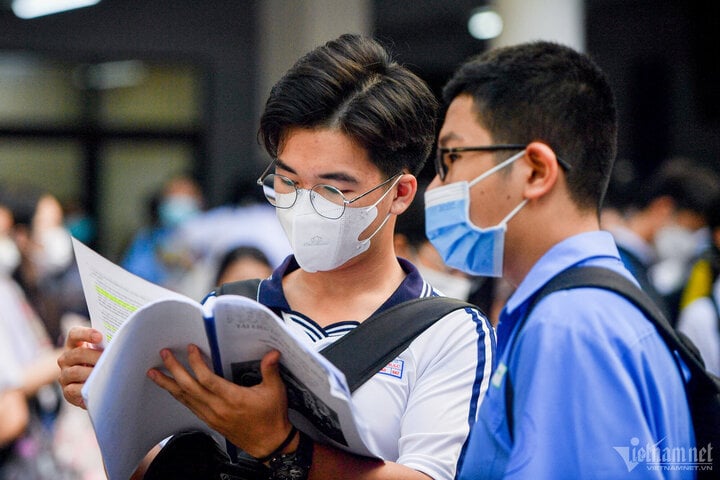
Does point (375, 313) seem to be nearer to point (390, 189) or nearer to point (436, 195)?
point (390, 189)

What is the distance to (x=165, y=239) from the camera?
7203 millimetres

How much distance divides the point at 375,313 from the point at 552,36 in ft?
17.1

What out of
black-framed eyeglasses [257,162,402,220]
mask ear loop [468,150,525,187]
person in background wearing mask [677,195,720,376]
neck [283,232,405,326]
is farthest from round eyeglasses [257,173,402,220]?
person in background wearing mask [677,195,720,376]

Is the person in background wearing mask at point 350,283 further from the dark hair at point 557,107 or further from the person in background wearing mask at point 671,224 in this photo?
the person in background wearing mask at point 671,224

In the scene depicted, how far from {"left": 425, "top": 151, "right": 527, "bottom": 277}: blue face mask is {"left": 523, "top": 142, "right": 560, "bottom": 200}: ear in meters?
0.03

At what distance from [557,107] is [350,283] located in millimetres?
589

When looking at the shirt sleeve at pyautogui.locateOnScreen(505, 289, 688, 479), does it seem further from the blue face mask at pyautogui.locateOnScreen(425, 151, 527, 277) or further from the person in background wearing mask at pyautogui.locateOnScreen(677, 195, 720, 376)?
the person in background wearing mask at pyautogui.locateOnScreen(677, 195, 720, 376)

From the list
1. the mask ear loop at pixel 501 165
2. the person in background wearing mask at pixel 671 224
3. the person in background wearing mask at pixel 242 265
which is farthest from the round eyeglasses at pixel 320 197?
the person in background wearing mask at pixel 671 224

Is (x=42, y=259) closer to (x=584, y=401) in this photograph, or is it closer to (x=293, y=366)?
(x=293, y=366)

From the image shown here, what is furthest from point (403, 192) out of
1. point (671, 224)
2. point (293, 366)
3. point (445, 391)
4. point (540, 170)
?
point (671, 224)

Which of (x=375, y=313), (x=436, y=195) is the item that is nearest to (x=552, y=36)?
(x=436, y=195)

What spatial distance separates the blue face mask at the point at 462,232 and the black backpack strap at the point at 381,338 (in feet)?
1.03

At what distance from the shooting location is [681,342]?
1.75m

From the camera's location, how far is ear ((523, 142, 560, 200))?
6.64 ft
